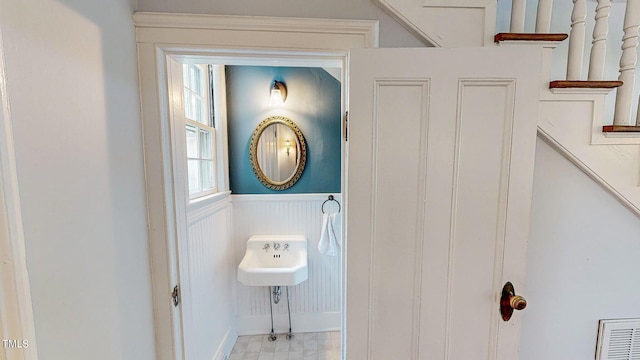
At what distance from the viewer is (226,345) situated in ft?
6.20

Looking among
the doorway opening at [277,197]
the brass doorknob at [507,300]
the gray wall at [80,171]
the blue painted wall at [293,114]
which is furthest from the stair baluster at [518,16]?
the gray wall at [80,171]

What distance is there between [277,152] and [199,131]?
0.62 meters

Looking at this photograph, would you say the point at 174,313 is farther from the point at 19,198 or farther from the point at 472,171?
the point at 472,171

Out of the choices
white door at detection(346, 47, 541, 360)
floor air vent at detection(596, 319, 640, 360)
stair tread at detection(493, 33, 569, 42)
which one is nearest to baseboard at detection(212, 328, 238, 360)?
white door at detection(346, 47, 541, 360)

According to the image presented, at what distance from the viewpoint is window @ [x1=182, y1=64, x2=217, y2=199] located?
155cm

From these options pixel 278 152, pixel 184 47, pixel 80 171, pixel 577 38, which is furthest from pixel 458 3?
pixel 278 152

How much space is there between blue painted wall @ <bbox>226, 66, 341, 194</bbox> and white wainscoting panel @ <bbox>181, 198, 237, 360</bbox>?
1.40 ft

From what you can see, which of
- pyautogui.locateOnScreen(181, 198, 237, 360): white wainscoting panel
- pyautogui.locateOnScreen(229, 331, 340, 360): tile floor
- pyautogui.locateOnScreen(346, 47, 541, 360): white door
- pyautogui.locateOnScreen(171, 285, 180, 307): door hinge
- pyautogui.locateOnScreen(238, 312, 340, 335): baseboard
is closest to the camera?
pyautogui.locateOnScreen(346, 47, 541, 360): white door

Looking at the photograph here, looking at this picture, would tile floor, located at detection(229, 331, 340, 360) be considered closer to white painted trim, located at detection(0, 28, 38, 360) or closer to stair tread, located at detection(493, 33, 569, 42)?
white painted trim, located at detection(0, 28, 38, 360)

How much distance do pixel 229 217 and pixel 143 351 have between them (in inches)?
46.4

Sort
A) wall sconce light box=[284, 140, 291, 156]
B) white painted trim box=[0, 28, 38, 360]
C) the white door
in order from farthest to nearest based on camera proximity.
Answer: wall sconce light box=[284, 140, 291, 156] → the white door → white painted trim box=[0, 28, 38, 360]

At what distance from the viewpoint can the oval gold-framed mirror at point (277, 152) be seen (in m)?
2.04

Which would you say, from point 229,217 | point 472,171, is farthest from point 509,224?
point 229,217

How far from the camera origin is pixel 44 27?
1.84ft
